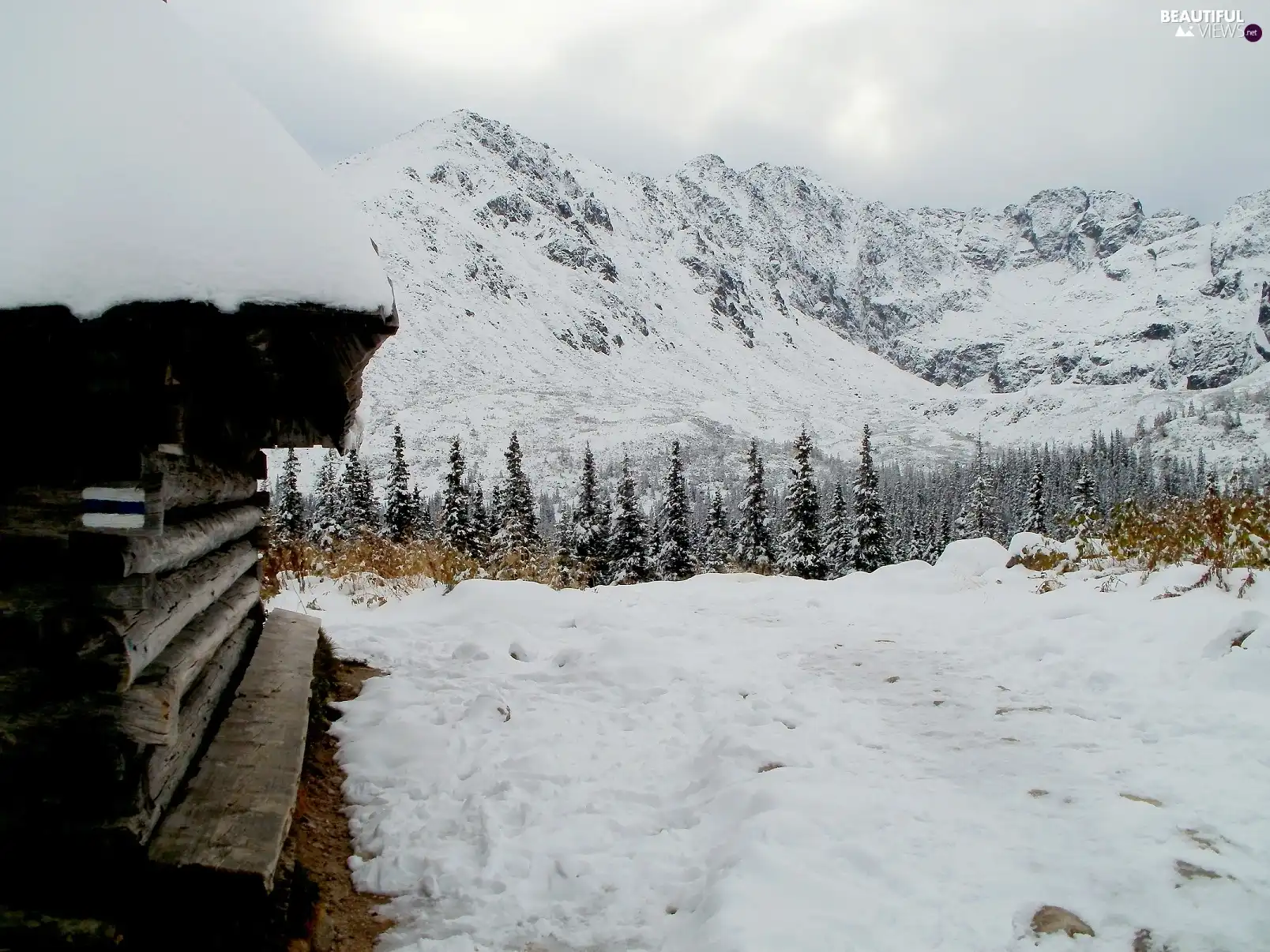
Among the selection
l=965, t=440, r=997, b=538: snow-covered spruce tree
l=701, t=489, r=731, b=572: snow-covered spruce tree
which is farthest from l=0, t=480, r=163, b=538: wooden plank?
l=965, t=440, r=997, b=538: snow-covered spruce tree

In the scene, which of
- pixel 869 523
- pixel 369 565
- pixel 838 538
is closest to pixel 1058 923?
pixel 369 565

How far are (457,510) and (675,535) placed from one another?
1199 centimetres

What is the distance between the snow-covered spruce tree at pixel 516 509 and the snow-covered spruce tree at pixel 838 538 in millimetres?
17105

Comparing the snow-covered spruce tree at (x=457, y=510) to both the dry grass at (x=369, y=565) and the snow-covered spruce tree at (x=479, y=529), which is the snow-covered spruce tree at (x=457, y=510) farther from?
the dry grass at (x=369, y=565)

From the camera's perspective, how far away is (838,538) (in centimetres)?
4362

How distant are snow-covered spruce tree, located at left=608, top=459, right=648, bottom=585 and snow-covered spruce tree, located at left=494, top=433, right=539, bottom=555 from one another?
4.31 m

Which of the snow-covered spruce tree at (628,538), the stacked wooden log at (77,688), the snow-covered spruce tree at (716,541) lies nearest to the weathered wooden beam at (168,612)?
the stacked wooden log at (77,688)

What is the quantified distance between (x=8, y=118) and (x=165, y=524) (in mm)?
1894

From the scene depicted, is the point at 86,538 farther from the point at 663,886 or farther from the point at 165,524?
the point at 663,886

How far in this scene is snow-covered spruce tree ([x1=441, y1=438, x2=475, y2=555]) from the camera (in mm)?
38094

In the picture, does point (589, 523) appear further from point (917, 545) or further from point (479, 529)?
point (917, 545)

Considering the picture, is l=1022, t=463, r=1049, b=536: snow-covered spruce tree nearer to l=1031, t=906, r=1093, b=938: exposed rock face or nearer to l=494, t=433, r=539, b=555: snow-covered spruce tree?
l=494, t=433, r=539, b=555: snow-covered spruce tree

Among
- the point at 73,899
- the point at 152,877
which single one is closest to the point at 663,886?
the point at 152,877

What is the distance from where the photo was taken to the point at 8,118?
2873 mm
